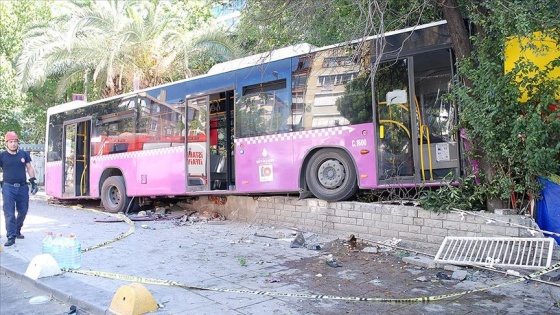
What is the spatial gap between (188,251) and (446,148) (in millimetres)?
4405

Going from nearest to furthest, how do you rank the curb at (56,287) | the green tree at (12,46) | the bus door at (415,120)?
the curb at (56,287) < the bus door at (415,120) < the green tree at (12,46)

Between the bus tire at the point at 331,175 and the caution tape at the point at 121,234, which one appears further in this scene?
the bus tire at the point at 331,175

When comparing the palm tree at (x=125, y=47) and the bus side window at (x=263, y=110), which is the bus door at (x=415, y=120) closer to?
the bus side window at (x=263, y=110)

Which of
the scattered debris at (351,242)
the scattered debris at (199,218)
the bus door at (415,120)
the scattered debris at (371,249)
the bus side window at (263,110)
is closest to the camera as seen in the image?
the scattered debris at (371,249)

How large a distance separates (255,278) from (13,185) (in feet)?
15.8

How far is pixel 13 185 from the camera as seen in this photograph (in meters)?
7.44

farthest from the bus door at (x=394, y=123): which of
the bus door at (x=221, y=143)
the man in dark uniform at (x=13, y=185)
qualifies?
the man in dark uniform at (x=13, y=185)

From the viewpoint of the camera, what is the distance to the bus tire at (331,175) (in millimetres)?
7443

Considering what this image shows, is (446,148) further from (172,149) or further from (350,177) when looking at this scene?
(172,149)

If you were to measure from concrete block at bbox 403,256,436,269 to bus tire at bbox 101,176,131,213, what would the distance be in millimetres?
8084

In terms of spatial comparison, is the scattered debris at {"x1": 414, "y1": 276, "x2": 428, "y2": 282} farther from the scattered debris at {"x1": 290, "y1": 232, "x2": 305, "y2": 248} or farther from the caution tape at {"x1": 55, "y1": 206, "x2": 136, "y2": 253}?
the caution tape at {"x1": 55, "y1": 206, "x2": 136, "y2": 253}

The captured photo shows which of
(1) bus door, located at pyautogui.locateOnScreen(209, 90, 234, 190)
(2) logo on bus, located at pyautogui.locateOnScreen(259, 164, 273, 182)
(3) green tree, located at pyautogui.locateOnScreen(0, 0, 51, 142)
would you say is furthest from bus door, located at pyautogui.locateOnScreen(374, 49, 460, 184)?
(3) green tree, located at pyautogui.locateOnScreen(0, 0, 51, 142)

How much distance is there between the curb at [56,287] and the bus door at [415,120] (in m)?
4.52

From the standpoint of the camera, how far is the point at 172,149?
10344 millimetres
